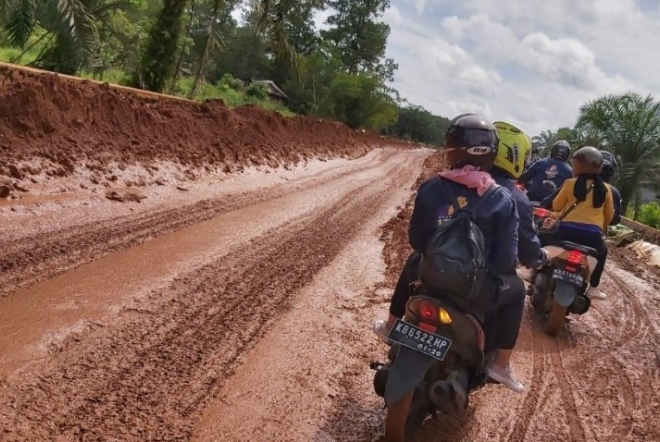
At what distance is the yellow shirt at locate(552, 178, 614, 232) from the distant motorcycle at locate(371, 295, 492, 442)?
10.6 ft

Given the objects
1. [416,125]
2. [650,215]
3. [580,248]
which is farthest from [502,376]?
[416,125]

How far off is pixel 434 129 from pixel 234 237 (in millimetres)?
78847

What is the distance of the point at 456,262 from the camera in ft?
10.0

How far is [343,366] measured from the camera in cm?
413

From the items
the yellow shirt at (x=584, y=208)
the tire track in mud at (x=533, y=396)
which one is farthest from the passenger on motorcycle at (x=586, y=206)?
the tire track in mud at (x=533, y=396)

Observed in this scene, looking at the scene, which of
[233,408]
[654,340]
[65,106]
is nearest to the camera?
[233,408]

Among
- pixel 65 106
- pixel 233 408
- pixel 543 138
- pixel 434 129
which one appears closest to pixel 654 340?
pixel 233 408

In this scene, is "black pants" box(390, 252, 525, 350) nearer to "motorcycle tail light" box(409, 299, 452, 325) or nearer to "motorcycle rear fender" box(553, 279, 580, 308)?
"motorcycle tail light" box(409, 299, 452, 325)

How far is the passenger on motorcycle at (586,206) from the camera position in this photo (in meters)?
6.02

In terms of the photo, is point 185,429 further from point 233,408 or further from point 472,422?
point 472,422

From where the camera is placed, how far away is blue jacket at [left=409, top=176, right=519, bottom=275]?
132 inches

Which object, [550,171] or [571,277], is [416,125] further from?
[571,277]

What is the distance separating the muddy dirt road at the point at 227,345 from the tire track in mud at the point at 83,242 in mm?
23

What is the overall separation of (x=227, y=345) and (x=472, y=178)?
1948 millimetres
